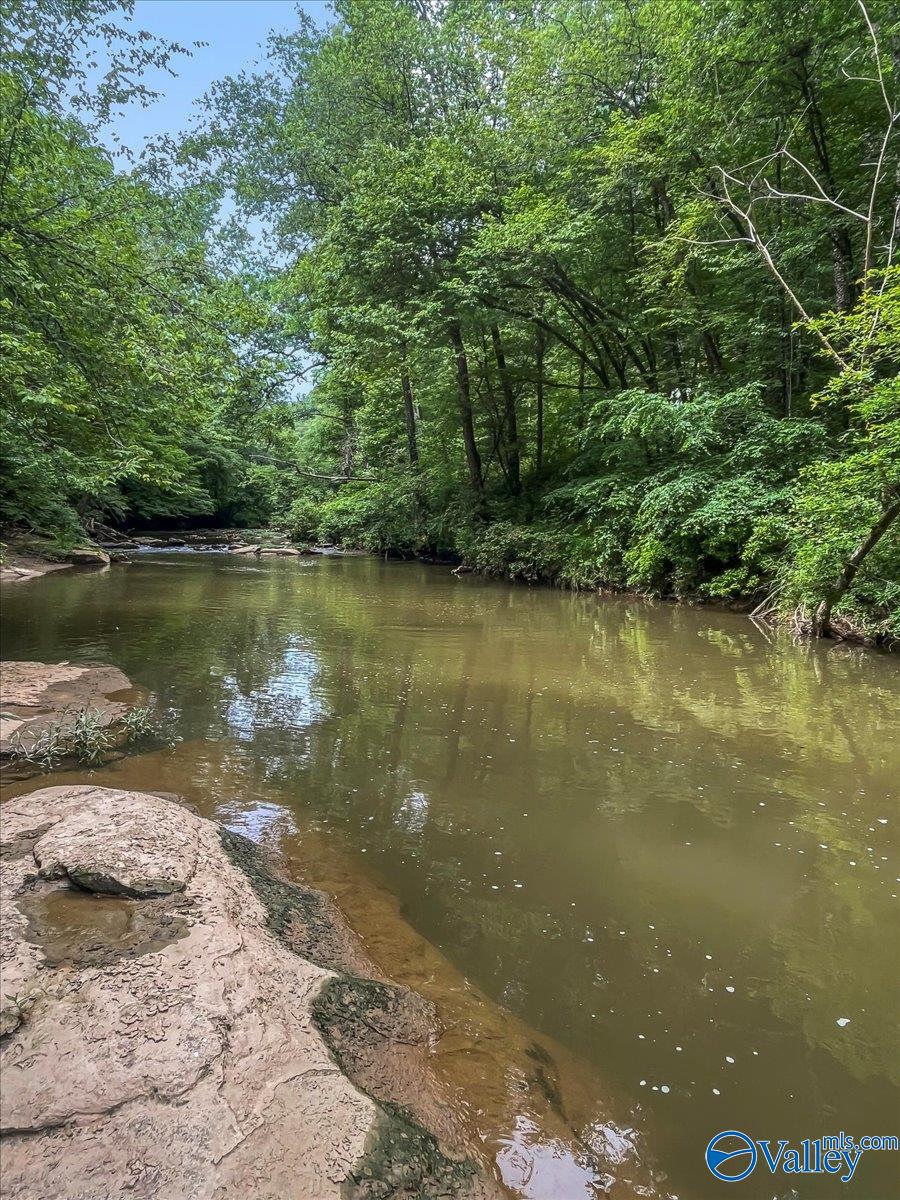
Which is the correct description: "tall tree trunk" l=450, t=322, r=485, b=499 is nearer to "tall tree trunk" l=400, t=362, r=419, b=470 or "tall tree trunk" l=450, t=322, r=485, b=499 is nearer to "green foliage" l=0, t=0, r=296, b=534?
"tall tree trunk" l=400, t=362, r=419, b=470

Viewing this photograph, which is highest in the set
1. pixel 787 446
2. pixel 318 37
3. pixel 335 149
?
pixel 318 37

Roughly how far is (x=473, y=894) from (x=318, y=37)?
31.6 m

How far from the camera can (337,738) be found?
519 centimetres

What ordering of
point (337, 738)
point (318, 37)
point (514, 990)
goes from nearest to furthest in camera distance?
point (514, 990) → point (337, 738) → point (318, 37)

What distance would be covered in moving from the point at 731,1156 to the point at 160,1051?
1.67 meters

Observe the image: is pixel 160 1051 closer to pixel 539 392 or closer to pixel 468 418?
pixel 468 418

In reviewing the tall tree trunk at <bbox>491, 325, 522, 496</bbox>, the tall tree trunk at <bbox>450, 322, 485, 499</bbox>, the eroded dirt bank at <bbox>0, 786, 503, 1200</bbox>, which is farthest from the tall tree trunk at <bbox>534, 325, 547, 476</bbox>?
the eroded dirt bank at <bbox>0, 786, 503, 1200</bbox>

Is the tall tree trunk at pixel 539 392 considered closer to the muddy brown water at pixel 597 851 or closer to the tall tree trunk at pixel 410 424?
the tall tree trunk at pixel 410 424

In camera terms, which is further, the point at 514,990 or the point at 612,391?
the point at 612,391

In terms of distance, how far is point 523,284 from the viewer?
16.1 metres

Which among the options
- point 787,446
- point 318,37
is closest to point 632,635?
point 787,446

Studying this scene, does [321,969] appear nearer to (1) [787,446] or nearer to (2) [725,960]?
(2) [725,960]

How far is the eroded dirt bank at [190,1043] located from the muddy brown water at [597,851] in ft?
0.94

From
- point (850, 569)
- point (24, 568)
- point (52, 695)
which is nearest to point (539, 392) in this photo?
point (850, 569)
